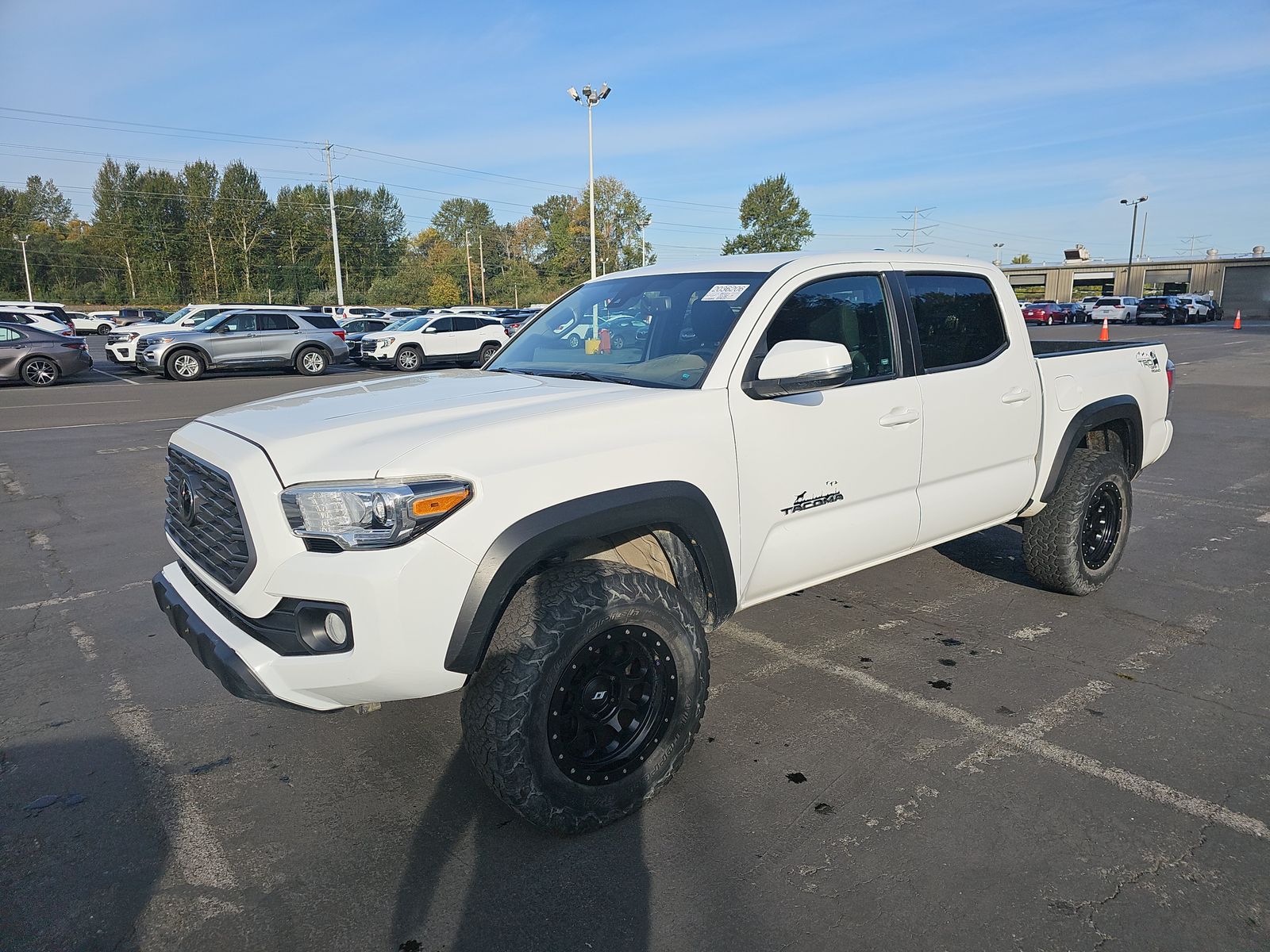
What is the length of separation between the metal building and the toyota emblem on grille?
73722 millimetres

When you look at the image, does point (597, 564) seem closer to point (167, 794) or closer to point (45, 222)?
point (167, 794)

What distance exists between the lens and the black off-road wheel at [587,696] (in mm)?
2592

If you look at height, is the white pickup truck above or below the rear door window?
below

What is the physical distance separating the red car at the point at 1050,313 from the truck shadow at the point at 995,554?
157ft

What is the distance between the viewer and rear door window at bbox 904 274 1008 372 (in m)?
4.05

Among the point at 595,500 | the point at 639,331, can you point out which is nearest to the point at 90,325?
the point at 639,331

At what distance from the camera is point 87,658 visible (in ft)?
14.0

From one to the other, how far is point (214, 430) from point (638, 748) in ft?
6.22

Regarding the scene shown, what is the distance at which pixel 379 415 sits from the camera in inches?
115

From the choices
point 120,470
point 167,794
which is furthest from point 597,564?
point 120,470

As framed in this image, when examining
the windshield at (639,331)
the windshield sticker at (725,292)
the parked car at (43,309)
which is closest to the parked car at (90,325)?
the parked car at (43,309)

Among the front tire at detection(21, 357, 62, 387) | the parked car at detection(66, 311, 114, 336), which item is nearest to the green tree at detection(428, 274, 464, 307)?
the parked car at detection(66, 311, 114, 336)

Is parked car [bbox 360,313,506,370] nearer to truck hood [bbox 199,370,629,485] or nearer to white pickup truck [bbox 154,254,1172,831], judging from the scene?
white pickup truck [bbox 154,254,1172,831]

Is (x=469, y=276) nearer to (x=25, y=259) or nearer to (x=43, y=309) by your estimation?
(x=25, y=259)
